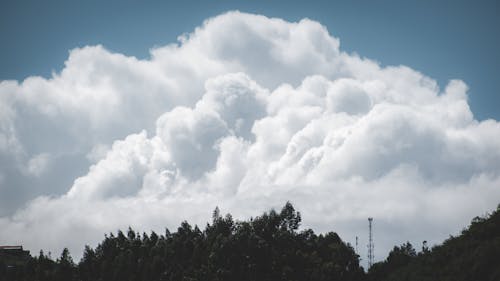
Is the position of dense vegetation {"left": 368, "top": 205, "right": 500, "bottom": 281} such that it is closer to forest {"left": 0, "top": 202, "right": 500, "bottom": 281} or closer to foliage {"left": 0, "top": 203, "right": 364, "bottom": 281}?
forest {"left": 0, "top": 202, "right": 500, "bottom": 281}

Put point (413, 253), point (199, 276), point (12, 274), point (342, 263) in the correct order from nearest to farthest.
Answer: point (199, 276), point (342, 263), point (12, 274), point (413, 253)

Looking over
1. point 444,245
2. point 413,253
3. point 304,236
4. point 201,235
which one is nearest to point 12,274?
point 201,235

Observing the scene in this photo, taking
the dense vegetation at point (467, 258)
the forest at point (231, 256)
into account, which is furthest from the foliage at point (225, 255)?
the dense vegetation at point (467, 258)

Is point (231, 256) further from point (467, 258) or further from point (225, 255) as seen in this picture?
point (467, 258)

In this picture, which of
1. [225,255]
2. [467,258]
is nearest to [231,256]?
[225,255]

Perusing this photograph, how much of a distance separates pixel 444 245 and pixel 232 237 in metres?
36.7

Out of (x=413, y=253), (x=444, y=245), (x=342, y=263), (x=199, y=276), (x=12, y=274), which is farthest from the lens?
(x=413, y=253)

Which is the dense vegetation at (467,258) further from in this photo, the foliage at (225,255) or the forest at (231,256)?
the foliage at (225,255)

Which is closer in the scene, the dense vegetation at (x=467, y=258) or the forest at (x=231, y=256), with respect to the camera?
the dense vegetation at (x=467, y=258)

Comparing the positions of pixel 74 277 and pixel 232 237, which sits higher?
pixel 232 237

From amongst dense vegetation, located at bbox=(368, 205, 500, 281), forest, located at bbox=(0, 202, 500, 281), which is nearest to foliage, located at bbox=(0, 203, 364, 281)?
forest, located at bbox=(0, 202, 500, 281)

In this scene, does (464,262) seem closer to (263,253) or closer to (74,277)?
(263,253)

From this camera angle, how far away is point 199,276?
8294 cm

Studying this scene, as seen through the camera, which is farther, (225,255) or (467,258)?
(225,255)
